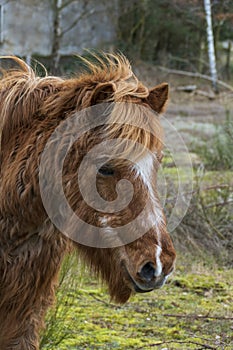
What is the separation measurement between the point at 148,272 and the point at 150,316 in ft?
8.74

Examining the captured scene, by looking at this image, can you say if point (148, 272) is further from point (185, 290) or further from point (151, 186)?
point (185, 290)

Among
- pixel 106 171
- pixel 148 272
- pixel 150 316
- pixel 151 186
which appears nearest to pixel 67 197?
pixel 106 171

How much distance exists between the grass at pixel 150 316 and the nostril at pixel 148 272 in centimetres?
140

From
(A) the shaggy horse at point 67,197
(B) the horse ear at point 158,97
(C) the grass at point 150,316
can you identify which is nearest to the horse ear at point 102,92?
(A) the shaggy horse at point 67,197

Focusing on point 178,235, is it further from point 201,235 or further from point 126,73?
point 126,73

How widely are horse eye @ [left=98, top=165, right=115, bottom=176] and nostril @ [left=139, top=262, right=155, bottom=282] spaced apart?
0.44m

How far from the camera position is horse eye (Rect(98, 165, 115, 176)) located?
294 centimetres

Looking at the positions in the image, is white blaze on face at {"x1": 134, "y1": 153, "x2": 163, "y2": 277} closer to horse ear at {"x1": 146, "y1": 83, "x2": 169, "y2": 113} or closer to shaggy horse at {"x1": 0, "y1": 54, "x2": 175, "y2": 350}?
shaggy horse at {"x1": 0, "y1": 54, "x2": 175, "y2": 350}

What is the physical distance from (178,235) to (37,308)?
3.78 metres

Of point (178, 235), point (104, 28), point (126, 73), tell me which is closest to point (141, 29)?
point (104, 28)

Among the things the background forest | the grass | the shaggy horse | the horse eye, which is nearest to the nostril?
the shaggy horse

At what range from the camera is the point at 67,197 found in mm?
3082

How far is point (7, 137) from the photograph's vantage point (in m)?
3.26

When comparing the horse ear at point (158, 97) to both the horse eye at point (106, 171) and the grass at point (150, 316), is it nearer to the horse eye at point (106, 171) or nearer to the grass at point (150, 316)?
the horse eye at point (106, 171)
